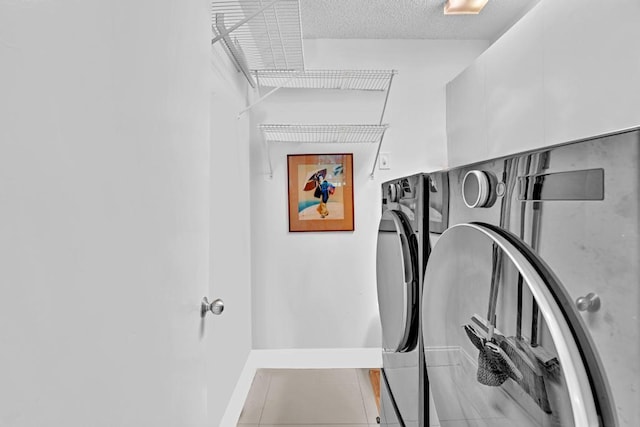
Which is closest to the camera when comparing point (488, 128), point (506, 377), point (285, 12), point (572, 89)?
point (506, 377)

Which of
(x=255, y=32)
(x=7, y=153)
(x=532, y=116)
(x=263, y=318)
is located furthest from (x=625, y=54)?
(x=263, y=318)

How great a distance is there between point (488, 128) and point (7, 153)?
2.37 metres

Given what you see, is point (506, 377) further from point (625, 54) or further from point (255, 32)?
point (255, 32)

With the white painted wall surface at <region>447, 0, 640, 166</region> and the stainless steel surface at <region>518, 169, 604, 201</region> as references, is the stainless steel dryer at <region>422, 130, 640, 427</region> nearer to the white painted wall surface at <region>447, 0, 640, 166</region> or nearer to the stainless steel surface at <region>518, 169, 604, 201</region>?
the stainless steel surface at <region>518, 169, 604, 201</region>

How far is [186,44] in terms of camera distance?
0.84m

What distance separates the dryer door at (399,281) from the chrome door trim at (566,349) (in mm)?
584

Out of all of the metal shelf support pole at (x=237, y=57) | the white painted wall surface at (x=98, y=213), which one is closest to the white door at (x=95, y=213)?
the white painted wall surface at (x=98, y=213)

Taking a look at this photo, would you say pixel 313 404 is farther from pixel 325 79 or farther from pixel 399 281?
pixel 325 79

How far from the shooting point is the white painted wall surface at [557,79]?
1369 mm

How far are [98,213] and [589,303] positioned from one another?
58cm

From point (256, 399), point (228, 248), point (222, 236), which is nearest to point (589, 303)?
point (222, 236)

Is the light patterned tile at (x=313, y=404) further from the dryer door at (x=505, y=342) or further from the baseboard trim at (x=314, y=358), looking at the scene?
the dryer door at (x=505, y=342)

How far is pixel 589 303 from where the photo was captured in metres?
0.43

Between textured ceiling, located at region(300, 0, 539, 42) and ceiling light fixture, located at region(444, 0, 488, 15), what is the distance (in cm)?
6
